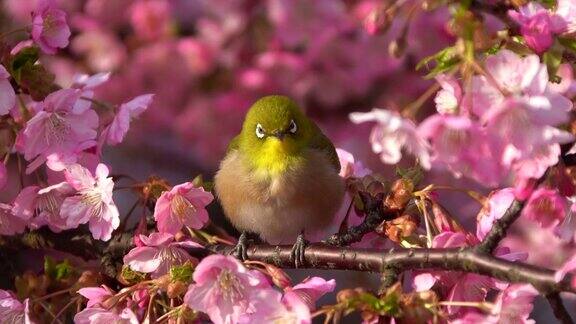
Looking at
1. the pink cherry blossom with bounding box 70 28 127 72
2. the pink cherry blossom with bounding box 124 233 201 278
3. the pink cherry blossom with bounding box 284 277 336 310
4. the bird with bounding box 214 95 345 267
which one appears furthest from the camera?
the pink cherry blossom with bounding box 70 28 127 72

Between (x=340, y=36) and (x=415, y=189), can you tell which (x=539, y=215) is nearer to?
(x=415, y=189)

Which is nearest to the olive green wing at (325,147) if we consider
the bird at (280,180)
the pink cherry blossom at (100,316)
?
the bird at (280,180)

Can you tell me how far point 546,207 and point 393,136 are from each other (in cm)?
35

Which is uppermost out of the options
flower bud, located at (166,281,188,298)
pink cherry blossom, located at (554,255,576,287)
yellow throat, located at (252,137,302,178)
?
pink cherry blossom, located at (554,255,576,287)

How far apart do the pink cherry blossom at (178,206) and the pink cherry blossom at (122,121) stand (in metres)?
0.24

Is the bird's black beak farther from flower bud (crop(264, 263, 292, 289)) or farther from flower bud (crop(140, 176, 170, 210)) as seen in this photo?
flower bud (crop(264, 263, 292, 289))

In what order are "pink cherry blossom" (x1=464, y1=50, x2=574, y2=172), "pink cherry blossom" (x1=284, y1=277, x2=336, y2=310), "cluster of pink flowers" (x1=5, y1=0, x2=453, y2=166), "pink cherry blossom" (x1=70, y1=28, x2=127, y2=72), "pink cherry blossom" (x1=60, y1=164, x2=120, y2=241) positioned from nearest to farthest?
"pink cherry blossom" (x1=464, y1=50, x2=574, y2=172)
"pink cherry blossom" (x1=284, y1=277, x2=336, y2=310)
"pink cherry blossom" (x1=60, y1=164, x2=120, y2=241)
"cluster of pink flowers" (x1=5, y1=0, x2=453, y2=166)
"pink cherry blossom" (x1=70, y1=28, x2=127, y2=72)

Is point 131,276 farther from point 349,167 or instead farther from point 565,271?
point 565,271

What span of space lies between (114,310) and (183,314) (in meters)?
0.17

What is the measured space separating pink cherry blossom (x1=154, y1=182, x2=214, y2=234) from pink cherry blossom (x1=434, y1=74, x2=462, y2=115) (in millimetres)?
701

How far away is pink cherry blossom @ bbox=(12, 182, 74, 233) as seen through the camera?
237 cm

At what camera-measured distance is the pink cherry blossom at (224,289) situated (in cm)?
196

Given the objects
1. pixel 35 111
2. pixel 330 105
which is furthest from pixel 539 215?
pixel 330 105

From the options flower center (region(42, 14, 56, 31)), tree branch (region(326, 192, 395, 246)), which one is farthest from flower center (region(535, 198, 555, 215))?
flower center (region(42, 14, 56, 31))
